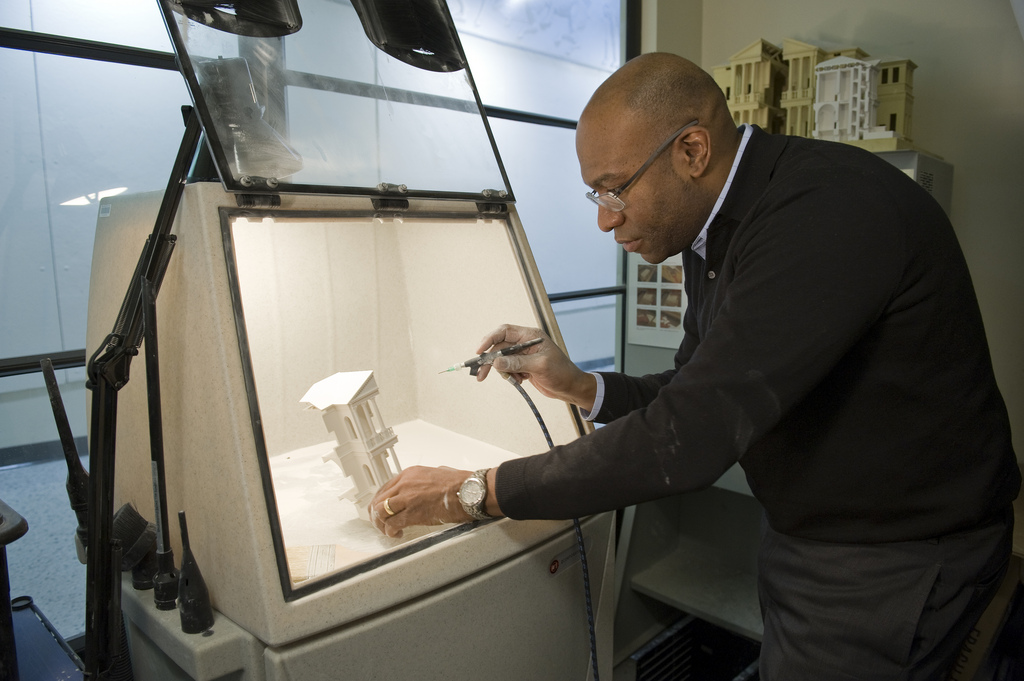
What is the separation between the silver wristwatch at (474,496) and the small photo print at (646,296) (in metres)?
2.05

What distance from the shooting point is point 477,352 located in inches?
54.6

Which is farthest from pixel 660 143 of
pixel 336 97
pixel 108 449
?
pixel 108 449

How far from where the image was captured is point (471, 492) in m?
1.03

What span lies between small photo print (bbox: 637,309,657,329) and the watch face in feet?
6.77

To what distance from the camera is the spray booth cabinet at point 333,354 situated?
894 mm

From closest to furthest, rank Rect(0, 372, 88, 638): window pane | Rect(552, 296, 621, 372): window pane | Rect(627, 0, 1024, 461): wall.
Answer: Rect(0, 372, 88, 638): window pane < Rect(627, 0, 1024, 461): wall < Rect(552, 296, 621, 372): window pane

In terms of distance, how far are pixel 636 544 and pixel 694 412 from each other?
214cm

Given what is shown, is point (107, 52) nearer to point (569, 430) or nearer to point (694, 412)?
point (569, 430)

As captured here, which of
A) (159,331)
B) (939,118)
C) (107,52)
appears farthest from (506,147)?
(159,331)

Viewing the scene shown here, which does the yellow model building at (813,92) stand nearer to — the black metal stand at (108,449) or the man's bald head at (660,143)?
the man's bald head at (660,143)

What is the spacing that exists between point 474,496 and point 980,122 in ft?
7.78

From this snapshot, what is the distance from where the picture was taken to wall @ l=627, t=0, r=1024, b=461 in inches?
91.5

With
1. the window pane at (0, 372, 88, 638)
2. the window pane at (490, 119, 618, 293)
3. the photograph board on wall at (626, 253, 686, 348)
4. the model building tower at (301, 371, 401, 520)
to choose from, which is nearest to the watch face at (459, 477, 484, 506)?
the model building tower at (301, 371, 401, 520)

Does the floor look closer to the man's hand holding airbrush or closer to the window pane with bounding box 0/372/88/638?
the window pane with bounding box 0/372/88/638
